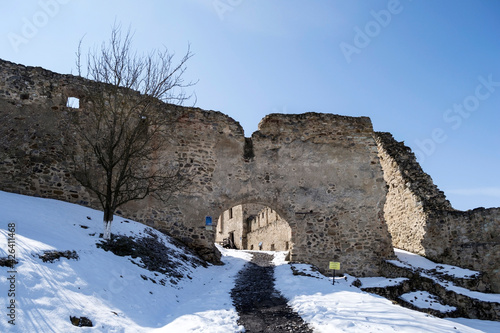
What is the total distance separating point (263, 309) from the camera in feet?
19.1

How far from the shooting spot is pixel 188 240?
12.3 meters

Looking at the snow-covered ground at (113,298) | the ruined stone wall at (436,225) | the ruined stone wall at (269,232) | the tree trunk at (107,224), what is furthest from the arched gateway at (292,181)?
the ruined stone wall at (269,232)

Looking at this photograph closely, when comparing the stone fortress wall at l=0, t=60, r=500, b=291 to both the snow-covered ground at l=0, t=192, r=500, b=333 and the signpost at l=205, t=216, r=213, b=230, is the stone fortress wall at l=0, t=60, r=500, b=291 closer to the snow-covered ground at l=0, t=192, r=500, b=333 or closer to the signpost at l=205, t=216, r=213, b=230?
the signpost at l=205, t=216, r=213, b=230

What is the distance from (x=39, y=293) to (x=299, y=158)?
426 inches

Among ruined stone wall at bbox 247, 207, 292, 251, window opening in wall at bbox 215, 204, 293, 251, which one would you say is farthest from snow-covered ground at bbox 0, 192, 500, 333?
window opening in wall at bbox 215, 204, 293, 251

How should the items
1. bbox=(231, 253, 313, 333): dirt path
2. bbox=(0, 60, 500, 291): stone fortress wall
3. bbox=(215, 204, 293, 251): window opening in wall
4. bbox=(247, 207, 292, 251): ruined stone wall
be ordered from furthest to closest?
bbox=(215, 204, 293, 251): window opening in wall < bbox=(247, 207, 292, 251): ruined stone wall < bbox=(0, 60, 500, 291): stone fortress wall < bbox=(231, 253, 313, 333): dirt path

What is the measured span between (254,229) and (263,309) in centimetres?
2147

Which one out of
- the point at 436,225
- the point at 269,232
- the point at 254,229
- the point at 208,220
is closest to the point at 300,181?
the point at 208,220

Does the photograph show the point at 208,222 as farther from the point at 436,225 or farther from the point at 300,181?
the point at 436,225

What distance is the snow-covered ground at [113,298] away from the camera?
3936 millimetres

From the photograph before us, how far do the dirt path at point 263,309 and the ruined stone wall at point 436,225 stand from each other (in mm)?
8394

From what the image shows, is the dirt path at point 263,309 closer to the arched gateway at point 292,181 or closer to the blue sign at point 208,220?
the blue sign at point 208,220

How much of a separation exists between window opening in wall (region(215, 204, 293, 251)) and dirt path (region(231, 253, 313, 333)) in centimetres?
1252

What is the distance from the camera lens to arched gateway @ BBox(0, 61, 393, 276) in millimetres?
12508
